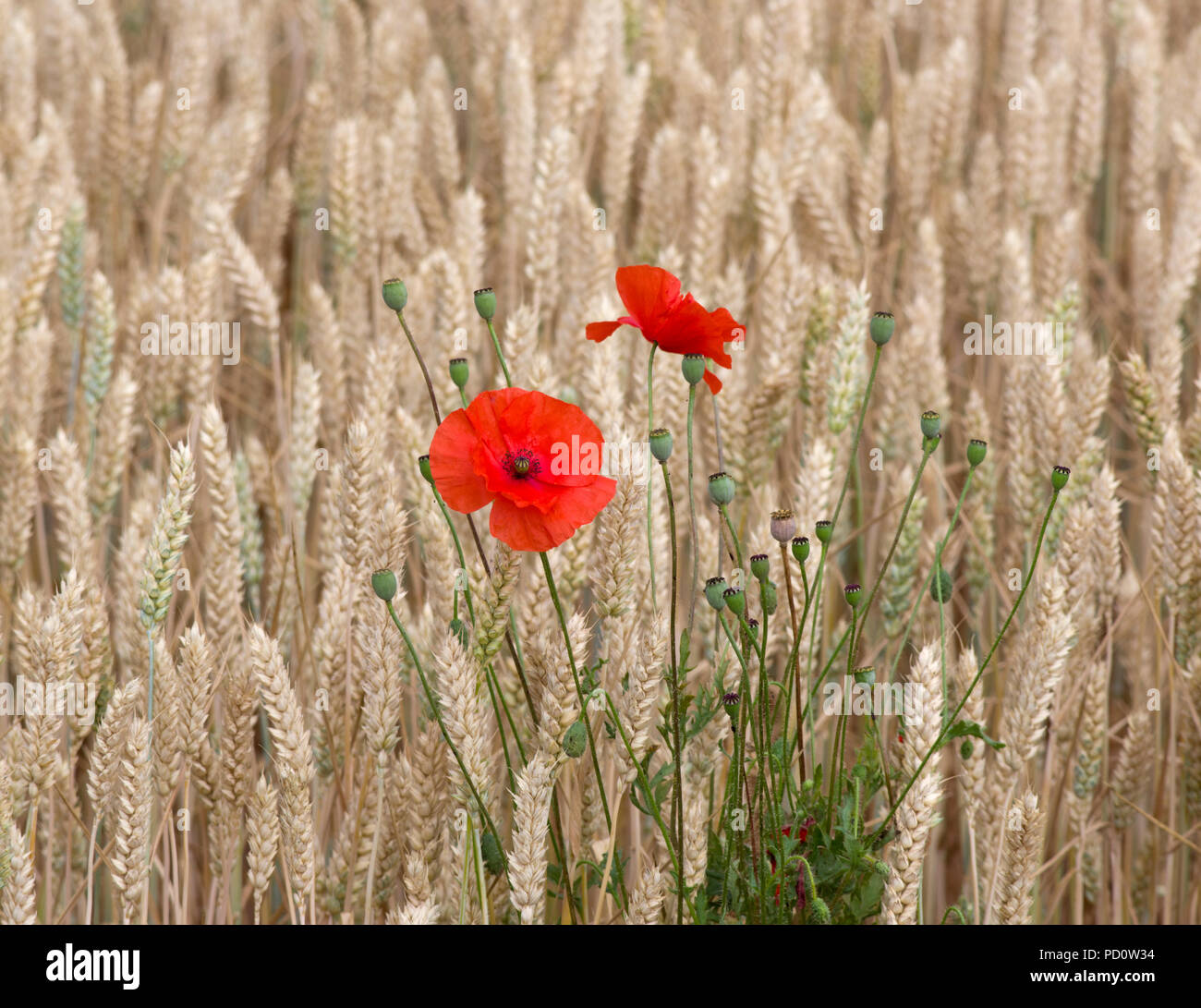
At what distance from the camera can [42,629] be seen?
109 centimetres

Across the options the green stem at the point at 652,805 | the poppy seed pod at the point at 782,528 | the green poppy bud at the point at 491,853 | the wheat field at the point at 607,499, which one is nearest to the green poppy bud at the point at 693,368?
the wheat field at the point at 607,499

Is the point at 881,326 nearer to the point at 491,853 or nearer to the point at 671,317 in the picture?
the point at 671,317

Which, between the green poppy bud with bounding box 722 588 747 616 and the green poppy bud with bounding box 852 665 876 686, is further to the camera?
the green poppy bud with bounding box 852 665 876 686

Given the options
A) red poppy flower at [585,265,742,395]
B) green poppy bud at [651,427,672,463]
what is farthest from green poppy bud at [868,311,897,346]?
green poppy bud at [651,427,672,463]

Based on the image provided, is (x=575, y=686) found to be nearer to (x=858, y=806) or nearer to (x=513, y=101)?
(x=858, y=806)

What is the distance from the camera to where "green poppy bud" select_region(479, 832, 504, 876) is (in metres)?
1.10

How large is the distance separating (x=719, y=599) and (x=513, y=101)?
1426 mm

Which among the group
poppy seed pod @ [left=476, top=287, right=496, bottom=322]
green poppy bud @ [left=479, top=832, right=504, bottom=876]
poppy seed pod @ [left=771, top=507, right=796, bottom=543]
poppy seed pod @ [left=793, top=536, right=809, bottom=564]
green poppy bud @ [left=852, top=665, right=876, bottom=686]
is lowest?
green poppy bud @ [left=479, top=832, right=504, bottom=876]

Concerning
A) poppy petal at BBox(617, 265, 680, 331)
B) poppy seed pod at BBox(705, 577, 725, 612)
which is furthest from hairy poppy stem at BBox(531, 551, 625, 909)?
poppy petal at BBox(617, 265, 680, 331)

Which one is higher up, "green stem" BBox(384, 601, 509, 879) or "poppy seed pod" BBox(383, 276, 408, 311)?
"poppy seed pod" BBox(383, 276, 408, 311)

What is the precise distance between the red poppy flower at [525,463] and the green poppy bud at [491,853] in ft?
1.03

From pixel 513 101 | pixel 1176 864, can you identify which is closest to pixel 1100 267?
pixel 513 101

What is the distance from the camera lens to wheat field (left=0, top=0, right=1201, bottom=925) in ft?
3.53

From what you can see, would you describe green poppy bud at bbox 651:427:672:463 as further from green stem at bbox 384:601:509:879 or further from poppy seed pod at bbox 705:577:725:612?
green stem at bbox 384:601:509:879
